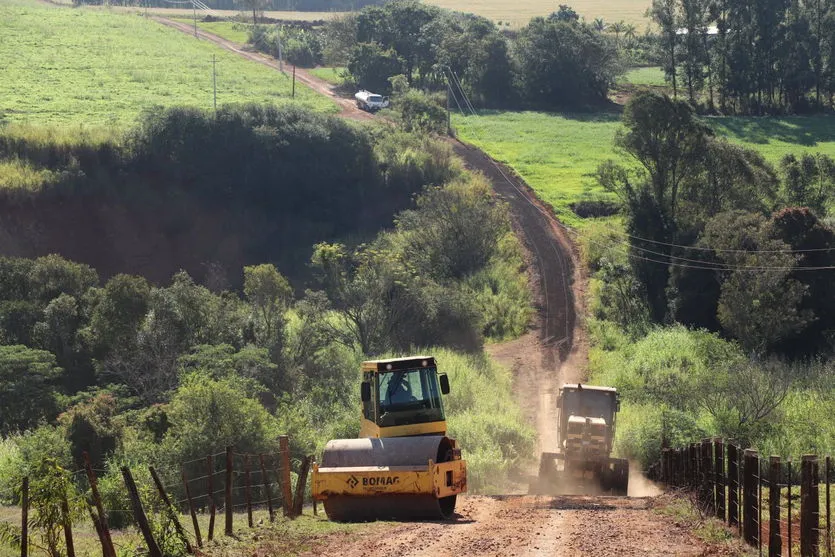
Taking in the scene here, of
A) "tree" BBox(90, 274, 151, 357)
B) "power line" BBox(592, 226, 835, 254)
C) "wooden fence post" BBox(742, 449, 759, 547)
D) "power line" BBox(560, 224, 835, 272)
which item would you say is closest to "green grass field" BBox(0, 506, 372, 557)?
"wooden fence post" BBox(742, 449, 759, 547)

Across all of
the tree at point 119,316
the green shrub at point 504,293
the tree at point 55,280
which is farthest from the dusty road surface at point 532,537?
the green shrub at point 504,293

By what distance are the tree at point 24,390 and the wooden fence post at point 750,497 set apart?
27808 millimetres

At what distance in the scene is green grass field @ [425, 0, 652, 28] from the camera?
154 meters

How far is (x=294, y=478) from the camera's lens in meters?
29.0

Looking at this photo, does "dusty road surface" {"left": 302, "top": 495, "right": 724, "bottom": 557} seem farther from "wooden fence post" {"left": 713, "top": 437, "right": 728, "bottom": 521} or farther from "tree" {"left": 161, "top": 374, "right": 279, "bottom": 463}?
"tree" {"left": 161, "top": 374, "right": 279, "bottom": 463}

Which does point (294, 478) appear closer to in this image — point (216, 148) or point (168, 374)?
point (168, 374)

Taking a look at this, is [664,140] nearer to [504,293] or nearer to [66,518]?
[504,293]

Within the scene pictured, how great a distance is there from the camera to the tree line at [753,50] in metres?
93.1

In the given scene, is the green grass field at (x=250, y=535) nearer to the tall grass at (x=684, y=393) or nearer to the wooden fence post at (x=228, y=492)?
the wooden fence post at (x=228, y=492)

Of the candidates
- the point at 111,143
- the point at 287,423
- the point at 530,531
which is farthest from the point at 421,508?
the point at 111,143

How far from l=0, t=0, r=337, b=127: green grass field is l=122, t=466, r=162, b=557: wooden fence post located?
56565 mm

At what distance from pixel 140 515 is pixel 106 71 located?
86.1 metres

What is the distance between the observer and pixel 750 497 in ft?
53.6

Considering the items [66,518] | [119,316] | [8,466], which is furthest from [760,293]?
[66,518]
